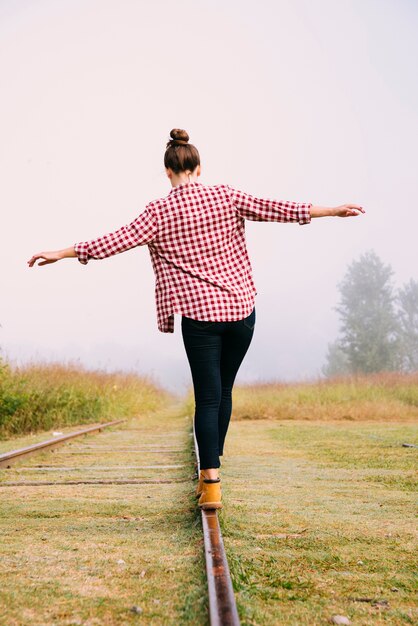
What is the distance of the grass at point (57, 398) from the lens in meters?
9.97

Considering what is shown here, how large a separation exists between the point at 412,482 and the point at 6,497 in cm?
246

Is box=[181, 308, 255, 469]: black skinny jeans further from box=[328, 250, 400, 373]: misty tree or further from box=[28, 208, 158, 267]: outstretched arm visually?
box=[328, 250, 400, 373]: misty tree

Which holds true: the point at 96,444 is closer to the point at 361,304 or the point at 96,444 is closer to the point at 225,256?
the point at 225,256

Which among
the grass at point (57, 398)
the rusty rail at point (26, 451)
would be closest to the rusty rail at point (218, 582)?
the rusty rail at point (26, 451)

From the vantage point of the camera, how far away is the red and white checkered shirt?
10.4 ft

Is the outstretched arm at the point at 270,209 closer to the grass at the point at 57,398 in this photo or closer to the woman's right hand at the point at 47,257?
the woman's right hand at the point at 47,257

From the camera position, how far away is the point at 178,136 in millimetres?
3344

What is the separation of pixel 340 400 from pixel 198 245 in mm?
12383

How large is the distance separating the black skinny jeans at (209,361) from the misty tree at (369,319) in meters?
43.4

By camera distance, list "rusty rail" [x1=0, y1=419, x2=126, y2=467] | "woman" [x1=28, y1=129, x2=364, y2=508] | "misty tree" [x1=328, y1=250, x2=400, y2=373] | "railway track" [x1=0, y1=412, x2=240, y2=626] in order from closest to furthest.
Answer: "railway track" [x1=0, y1=412, x2=240, y2=626]
"woman" [x1=28, y1=129, x2=364, y2=508]
"rusty rail" [x1=0, y1=419, x2=126, y2=467]
"misty tree" [x1=328, y1=250, x2=400, y2=373]

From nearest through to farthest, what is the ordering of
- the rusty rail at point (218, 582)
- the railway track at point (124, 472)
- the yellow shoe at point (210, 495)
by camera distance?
the rusty rail at point (218, 582)
the railway track at point (124, 472)
the yellow shoe at point (210, 495)

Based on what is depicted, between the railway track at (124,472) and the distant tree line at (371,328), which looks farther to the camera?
the distant tree line at (371,328)

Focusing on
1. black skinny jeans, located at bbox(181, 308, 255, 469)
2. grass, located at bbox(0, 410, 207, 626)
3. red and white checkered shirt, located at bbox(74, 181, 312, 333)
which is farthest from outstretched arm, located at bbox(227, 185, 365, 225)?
grass, located at bbox(0, 410, 207, 626)

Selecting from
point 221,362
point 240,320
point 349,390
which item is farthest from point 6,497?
point 349,390
